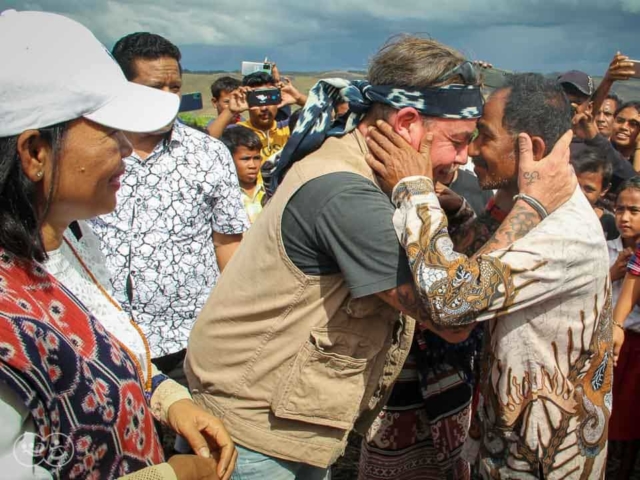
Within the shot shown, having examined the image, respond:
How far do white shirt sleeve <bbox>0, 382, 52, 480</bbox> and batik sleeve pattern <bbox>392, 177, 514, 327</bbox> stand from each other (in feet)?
3.20

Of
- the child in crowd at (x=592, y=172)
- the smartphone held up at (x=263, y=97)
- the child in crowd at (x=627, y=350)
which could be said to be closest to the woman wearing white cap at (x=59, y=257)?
the child in crowd at (x=627, y=350)

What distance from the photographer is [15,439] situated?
0.99 metres

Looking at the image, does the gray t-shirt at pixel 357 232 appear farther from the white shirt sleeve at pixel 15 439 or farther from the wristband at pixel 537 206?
the white shirt sleeve at pixel 15 439

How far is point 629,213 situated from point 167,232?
8.97 ft

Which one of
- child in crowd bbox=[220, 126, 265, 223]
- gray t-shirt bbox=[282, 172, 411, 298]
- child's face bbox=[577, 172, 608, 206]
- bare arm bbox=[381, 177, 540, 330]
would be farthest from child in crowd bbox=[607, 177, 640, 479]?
child in crowd bbox=[220, 126, 265, 223]

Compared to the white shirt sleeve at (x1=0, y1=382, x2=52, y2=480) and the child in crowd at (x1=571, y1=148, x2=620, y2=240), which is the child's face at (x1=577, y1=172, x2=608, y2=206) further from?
the white shirt sleeve at (x1=0, y1=382, x2=52, y2=480)

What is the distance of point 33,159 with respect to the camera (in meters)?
1.16

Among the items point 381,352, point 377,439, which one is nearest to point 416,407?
point 377,439

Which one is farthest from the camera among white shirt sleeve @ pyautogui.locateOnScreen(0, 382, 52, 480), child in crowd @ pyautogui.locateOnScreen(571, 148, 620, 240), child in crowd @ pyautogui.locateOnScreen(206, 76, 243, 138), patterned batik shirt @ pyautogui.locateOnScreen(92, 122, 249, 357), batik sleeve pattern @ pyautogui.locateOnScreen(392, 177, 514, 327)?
child in crowd @ pyautogui.locateOnScreen(206, 76, 243, 138)

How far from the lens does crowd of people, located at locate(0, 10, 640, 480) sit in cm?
113

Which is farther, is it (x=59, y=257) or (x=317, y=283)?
(x=317, y=283)

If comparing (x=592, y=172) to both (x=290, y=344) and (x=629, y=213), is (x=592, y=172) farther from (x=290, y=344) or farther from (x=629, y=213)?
(x=290, y=344)

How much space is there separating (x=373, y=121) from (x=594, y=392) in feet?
3.99

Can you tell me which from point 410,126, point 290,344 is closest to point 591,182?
point 410,126
